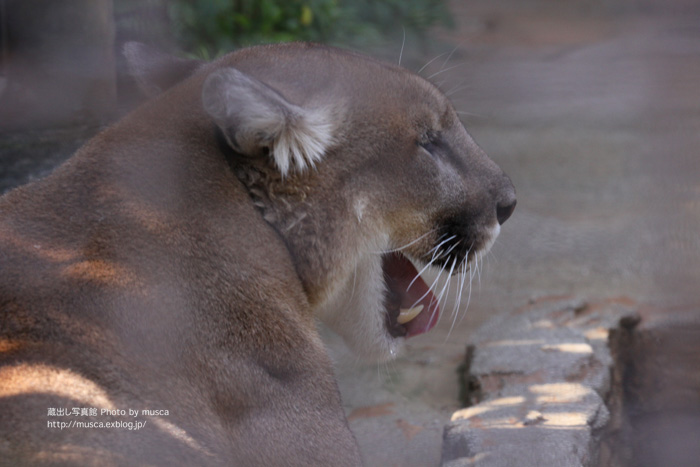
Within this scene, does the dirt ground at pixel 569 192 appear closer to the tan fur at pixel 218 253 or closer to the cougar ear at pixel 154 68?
the tan fur at pixel 218 253

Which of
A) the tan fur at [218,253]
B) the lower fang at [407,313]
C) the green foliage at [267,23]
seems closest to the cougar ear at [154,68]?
the tan fur at [218,253]

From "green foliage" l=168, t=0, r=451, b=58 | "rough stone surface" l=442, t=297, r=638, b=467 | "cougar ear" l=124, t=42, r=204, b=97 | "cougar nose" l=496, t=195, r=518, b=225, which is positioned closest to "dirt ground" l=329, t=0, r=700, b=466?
"rough stone surface" l=442, t=297, r=638, b=467

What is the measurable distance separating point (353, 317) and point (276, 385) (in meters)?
0.50

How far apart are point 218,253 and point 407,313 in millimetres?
656

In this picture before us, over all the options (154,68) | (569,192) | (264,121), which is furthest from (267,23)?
(264,121)

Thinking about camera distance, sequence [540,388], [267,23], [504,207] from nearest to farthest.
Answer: [504,207] < [540,388] < [267,23]

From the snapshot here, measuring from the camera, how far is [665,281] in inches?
141

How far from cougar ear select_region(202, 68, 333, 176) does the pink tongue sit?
0.44 m

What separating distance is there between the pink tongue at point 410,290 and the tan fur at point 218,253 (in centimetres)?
10

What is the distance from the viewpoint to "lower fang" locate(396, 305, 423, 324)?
7.20ft

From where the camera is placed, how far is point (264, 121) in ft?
5.51

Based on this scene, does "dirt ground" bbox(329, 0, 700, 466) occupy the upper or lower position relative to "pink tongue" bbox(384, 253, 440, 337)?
lower

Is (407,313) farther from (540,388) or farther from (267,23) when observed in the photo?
(267,23)

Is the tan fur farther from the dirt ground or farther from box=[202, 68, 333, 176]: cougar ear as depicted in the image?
the dirt ground
